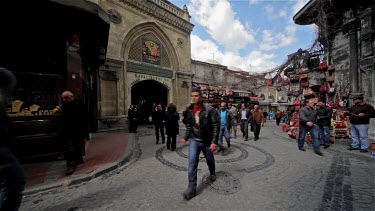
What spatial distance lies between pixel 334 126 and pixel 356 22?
256 inches

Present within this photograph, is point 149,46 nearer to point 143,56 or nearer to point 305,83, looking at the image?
point 143,56

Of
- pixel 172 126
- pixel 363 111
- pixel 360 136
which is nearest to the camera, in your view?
pixel 363 111

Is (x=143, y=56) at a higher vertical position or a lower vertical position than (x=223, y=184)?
higher

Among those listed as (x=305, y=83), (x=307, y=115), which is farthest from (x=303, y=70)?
(x=307, y=115)

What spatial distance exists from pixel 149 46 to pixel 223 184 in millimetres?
13467

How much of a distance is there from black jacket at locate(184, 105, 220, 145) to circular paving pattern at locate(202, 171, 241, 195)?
0.83 metres

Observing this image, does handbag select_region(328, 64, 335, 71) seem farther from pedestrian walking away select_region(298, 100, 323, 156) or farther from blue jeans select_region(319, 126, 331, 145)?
pedestrian walking away select_region(298, 100, 323, 156)

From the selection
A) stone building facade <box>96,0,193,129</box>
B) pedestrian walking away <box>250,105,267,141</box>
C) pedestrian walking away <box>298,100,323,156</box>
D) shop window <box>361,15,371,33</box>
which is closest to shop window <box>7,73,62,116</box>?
stone building facade <box>96,0,193,129</box>

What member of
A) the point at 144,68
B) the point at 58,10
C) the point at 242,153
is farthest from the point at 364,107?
A: the point at 144,68

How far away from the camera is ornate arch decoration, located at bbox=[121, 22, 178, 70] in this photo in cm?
1345

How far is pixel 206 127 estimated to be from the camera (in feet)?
10.5

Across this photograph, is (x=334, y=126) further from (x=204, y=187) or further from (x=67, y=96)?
(x=67, y=96)

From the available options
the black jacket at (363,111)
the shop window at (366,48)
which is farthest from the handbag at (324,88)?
the black jacket at (363,111)

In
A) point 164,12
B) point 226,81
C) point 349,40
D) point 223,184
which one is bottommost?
point 223,184
